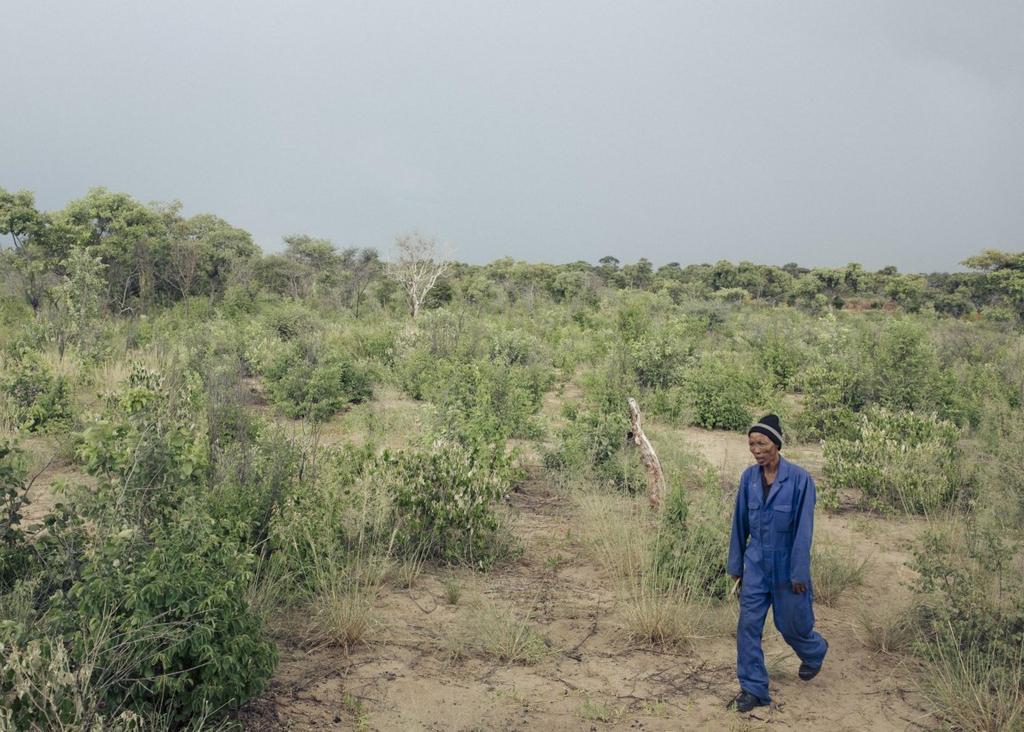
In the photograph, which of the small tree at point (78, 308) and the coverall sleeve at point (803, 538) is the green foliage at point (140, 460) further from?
the small tree at point (78, 308)

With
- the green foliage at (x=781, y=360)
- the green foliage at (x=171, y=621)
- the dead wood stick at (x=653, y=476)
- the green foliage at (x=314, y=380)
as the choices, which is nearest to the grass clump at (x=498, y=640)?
the green foliage at (x=171, y=621)

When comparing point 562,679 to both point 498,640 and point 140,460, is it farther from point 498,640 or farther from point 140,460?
point 140,460

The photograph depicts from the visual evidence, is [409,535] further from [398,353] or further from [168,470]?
[398,353]

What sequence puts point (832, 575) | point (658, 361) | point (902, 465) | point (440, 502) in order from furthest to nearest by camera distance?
point (658, 361) < point (902, 465) < point (440, 502) < point (832, 575)

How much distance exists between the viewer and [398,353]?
15031 millimetres

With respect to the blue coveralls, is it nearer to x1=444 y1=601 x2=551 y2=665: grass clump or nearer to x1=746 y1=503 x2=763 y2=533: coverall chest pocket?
x1=746 y1=503 x2=763 y2=533: coverall chest pocket

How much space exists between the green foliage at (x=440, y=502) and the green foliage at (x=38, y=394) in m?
5.04

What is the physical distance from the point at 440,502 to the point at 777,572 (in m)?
2.60

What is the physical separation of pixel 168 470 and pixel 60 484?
469 mm

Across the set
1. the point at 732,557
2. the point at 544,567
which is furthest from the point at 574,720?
the point at 544,567

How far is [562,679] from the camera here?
4422mm

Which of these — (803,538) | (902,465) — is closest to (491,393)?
(902,465)

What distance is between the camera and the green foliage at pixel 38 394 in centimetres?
897

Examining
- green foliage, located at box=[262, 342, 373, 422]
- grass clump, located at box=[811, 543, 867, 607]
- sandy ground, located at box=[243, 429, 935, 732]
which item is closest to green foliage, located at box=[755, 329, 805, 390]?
green foliage, located at box=[262, 342, 373, 422]
